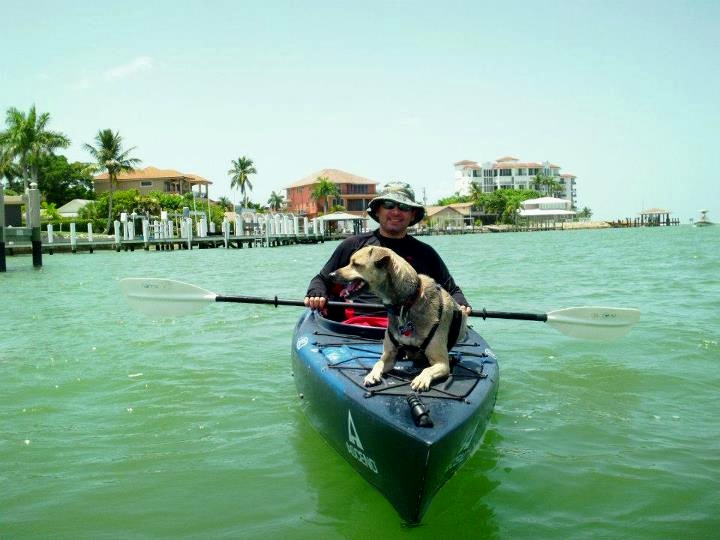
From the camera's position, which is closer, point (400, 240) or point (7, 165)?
point (400, 240)

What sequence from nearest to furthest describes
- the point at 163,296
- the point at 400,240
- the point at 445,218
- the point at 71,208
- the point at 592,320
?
1. the point at 400,240
2. the point at 592,320
3. the point at 163,296
4. the point at 71,208
5. the point at 445,218

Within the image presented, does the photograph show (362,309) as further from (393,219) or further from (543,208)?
(543,208)

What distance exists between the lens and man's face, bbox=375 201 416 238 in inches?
191

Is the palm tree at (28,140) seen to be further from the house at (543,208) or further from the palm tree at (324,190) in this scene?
the house at (543,208)

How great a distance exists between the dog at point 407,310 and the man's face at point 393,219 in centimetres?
104

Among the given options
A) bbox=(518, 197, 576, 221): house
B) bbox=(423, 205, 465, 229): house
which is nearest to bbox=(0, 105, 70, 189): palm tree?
bbox=(423, 205, 465, 229): house

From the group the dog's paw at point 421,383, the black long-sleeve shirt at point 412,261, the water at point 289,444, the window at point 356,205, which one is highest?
the window at point 356,205

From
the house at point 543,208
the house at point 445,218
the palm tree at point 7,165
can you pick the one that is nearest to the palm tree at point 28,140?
the palm tree at point 7,165

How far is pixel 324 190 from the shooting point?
86.8 meters

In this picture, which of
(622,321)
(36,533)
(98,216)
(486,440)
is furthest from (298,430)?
(98,216)

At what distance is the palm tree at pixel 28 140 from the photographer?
163ft

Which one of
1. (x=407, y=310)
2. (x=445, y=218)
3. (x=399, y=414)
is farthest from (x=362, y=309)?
(x=445, y=218)

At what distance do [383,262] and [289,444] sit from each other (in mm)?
2132

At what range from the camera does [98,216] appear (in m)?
56.2
